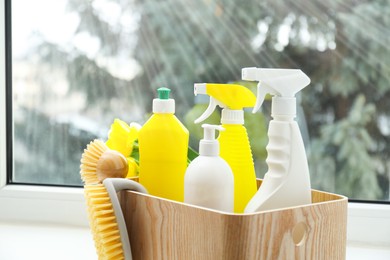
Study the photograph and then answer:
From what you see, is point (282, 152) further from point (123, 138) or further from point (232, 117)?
point (123, 138)

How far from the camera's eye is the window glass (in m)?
1.27

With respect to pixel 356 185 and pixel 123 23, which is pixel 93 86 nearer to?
pixel 123 23

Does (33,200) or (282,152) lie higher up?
(282,152)

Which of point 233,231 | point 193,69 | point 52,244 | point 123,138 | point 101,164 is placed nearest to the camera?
point 233,231

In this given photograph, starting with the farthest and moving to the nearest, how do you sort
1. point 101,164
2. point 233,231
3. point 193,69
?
point 193,69 → point 101,164 → point 233,231

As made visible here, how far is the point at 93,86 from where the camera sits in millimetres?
1428

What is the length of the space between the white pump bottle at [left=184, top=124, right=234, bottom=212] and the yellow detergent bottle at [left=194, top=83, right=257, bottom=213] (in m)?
0.08

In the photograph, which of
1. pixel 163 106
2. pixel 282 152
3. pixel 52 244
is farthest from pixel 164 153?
pixel 52 244

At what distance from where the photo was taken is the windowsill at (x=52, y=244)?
1174 millimetres

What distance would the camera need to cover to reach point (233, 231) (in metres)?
0.69

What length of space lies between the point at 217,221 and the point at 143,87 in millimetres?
749

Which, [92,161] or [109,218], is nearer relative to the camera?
[109,218]

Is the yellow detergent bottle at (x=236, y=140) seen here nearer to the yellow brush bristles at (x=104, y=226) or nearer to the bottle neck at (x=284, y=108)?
the bottle neck at (x=284, y=108)

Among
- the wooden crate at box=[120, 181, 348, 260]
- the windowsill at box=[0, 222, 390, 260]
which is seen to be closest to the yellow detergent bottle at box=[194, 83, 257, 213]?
the wooden crate at box=[120, 181, 348, 260]
